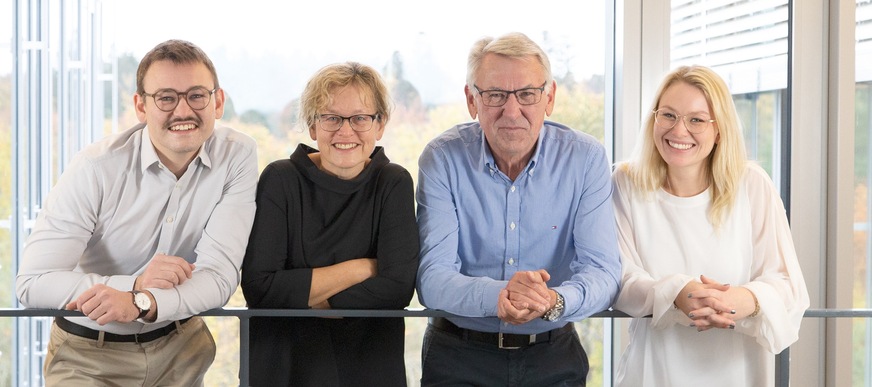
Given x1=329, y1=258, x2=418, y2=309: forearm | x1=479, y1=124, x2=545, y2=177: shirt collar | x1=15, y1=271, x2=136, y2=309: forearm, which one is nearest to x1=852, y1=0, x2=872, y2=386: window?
x1=479, y1=124, x2=545, y2=177: shirt collar

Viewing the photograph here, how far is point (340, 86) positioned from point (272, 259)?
1.42 ft

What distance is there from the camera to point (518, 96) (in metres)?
2.10

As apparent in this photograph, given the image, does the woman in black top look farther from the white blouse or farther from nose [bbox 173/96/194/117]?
the white blouse

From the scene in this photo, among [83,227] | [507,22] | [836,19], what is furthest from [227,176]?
[836,19]

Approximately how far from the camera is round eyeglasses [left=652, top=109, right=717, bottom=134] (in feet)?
7.07

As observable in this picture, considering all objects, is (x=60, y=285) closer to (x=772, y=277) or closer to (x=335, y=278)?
(x=335, y=278)

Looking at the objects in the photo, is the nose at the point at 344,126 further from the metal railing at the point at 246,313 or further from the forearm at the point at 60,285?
the forearm at the point at 60,285

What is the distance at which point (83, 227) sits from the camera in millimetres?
2080

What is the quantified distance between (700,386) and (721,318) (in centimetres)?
30

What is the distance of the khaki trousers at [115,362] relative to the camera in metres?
2.13

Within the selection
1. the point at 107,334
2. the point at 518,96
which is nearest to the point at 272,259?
the point at 107,334

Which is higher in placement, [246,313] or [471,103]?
[471,103]

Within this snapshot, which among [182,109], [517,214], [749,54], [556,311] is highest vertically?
[749,54]

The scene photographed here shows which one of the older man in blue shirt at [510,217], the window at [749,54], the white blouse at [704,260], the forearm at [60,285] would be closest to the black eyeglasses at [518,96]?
the older man in blue shirt at [510,217]
